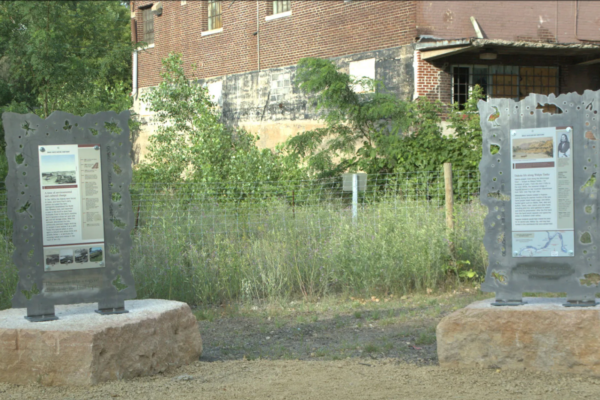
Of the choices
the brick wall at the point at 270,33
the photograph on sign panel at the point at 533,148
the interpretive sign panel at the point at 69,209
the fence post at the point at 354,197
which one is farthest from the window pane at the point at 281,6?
the photograph on sign panel at the point at 533,148

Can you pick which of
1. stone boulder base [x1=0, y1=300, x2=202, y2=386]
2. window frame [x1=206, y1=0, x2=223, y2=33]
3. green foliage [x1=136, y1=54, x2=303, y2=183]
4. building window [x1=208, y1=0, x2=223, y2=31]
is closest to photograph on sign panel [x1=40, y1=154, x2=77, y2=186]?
stone boulder base [x1=0, y1=300, x2=202, y2=386]

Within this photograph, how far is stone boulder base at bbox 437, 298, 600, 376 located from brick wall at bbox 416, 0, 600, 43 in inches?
522

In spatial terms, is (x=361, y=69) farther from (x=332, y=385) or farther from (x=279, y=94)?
(x=332, y=385)

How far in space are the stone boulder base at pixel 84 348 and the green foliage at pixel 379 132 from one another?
35.3 feet

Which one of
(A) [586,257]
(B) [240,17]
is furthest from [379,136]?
(A) [586,257]

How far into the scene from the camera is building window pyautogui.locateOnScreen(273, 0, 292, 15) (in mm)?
20938

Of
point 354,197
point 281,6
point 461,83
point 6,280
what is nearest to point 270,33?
point 281,6

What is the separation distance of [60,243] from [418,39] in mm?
13750

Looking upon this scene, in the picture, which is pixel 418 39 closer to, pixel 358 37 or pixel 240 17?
pixel 358 37

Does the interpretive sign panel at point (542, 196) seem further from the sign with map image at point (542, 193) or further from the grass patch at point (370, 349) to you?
the grass patch at point (370, 349)

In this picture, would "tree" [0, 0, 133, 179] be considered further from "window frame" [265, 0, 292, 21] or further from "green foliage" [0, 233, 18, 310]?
"window frame" [265, 0, 292, 21]

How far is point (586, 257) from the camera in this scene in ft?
17.4

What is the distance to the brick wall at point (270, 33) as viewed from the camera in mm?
17984

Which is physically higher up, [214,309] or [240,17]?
[240,17]
